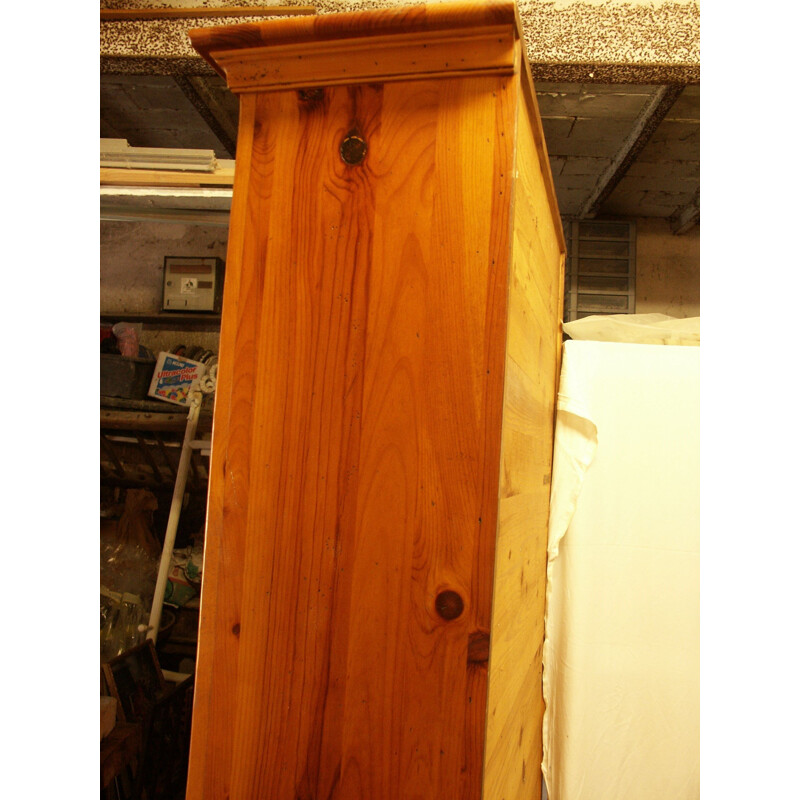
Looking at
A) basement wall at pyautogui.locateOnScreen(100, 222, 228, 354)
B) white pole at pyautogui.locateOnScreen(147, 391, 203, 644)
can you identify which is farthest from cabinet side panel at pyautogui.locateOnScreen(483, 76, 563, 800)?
basement wall at pyautogui.locateOnScreen(100, 222, 228, 354)

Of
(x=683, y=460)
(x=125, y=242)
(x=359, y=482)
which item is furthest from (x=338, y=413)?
(x=125, y=242)

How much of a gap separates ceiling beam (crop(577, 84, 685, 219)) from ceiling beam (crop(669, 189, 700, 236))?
1.70ft

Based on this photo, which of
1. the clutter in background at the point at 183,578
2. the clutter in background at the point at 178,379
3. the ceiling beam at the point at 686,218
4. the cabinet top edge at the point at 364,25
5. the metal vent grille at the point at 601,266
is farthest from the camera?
the metal vent grille at the point at 601,266

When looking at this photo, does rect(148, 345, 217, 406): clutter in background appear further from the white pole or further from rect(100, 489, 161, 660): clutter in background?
rect(100, 489, 161, 660): clutter in background

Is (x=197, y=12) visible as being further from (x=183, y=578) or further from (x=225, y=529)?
(x=183, y=578)

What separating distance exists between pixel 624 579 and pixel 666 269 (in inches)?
105

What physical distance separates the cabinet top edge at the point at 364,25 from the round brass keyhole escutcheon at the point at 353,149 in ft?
0.39

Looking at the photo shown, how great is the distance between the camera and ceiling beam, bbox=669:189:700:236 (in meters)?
3.42

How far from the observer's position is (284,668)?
0.76 m

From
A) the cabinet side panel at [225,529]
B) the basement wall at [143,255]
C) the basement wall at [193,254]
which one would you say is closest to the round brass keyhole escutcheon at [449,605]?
the cabinet side panel at [225,529]

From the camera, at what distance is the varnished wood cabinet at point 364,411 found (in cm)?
72

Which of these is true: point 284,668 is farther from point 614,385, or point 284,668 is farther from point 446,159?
point 614,385

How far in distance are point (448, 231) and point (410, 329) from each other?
0.13 meters

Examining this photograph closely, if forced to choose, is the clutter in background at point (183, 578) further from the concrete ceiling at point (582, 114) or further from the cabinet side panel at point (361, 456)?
the cabinet side panel at point (361, 456)
